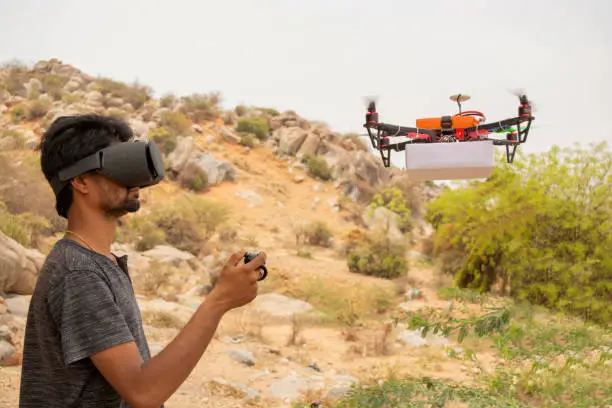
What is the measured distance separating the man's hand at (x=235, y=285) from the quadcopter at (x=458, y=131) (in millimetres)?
1474

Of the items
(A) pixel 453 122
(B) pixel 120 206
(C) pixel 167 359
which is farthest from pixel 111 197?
(A) pixel 453 122

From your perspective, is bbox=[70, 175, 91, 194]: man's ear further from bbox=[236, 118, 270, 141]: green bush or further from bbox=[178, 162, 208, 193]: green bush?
bbox=[236, 118, 270, 141]: green bush

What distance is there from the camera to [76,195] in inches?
49.6

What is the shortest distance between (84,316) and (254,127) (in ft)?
90.8

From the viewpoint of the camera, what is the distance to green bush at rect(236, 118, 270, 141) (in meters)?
28.4

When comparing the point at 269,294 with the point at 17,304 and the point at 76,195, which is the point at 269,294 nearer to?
the point at 17,304

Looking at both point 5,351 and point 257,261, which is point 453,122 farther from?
point 5,351

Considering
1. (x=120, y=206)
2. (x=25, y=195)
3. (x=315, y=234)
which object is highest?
(x=120, y=206)

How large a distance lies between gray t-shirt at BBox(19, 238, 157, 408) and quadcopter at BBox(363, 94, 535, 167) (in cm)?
162

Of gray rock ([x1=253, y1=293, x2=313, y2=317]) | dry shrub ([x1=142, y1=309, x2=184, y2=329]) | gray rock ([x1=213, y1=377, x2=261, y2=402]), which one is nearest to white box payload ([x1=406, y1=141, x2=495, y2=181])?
gray rock ([x1=213, y1=377, x2=261, y2=402])

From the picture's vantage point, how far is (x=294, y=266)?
45.7 feet

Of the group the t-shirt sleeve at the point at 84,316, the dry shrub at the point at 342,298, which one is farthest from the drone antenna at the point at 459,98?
the dry shrub at the point at 342,298

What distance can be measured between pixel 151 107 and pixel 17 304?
22751mm

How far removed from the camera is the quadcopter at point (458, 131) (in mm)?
2555
